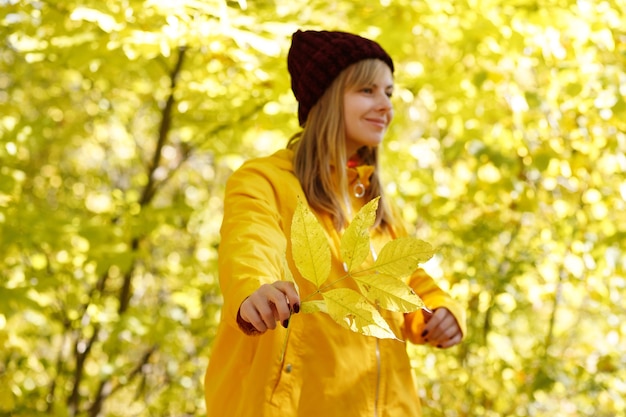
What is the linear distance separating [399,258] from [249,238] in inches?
19.6

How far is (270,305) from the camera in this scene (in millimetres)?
916

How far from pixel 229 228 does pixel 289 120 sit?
124 centimetres

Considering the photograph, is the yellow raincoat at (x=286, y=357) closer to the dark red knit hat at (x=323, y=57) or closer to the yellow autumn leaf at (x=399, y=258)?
the dark red knit hat at (x=323, y=57)

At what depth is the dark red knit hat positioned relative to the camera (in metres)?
1.71

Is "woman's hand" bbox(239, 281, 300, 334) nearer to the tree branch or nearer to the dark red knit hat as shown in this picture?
the dark red knit hat

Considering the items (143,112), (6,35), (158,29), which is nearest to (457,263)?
(158,29)

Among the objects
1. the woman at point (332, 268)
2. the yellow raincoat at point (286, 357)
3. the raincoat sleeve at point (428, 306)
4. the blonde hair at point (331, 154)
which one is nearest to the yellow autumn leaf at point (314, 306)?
the woman at point (332, 268)

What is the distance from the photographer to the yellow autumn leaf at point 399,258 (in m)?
0.75

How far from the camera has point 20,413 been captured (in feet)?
7.79

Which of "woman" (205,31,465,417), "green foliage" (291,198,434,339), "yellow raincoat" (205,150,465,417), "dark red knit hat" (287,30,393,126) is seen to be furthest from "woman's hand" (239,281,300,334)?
"dark red knit hat" (287,30,393,126)

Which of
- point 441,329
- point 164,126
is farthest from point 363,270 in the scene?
point 164,126

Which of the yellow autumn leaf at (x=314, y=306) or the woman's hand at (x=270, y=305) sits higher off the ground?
the yellow autumn leaf at (x=314, y=306)

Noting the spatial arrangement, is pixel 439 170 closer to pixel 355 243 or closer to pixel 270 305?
pixel 270 305

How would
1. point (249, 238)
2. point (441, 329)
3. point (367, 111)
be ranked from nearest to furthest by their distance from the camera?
point (249, 238)
point (441, 329)
point (367, 111)
